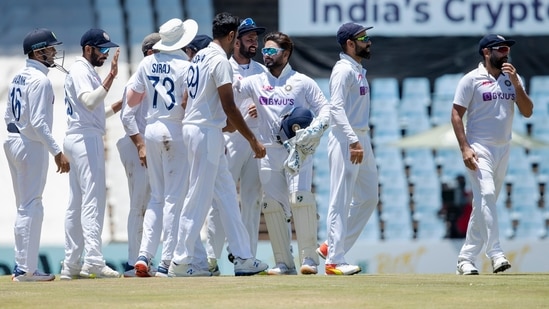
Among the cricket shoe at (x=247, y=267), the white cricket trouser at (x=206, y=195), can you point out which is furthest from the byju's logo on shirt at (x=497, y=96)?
the cricket shoe at (x=247, y=267)

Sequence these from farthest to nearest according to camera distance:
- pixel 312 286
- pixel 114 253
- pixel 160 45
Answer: pixel 114 253 → pixel 160 45 → pixel 312 286

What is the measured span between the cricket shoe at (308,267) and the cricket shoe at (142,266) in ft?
4.10

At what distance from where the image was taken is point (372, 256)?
60.1 ft

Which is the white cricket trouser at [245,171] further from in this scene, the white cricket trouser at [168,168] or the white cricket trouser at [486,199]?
the white cricket trouser at [486,199]

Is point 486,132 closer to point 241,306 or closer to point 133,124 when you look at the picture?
point 133,124

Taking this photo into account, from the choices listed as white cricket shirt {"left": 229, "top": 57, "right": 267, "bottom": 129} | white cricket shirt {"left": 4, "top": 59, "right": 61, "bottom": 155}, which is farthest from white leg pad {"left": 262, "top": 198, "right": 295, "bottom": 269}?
white cricket shirt {"left": 4, "top": 59, "right": 61, "bottom": 155}

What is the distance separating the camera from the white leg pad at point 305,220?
1106cm

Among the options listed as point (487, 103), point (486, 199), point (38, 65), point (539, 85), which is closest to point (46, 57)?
point (38, 65)

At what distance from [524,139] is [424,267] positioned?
255 centimetres

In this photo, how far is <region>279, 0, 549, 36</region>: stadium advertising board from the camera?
19.5 m

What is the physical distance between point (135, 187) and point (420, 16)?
30.1ft

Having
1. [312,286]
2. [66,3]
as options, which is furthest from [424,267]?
[312,286]

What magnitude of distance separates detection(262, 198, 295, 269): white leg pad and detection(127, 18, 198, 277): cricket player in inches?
31.8

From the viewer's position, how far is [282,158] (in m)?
11.1
